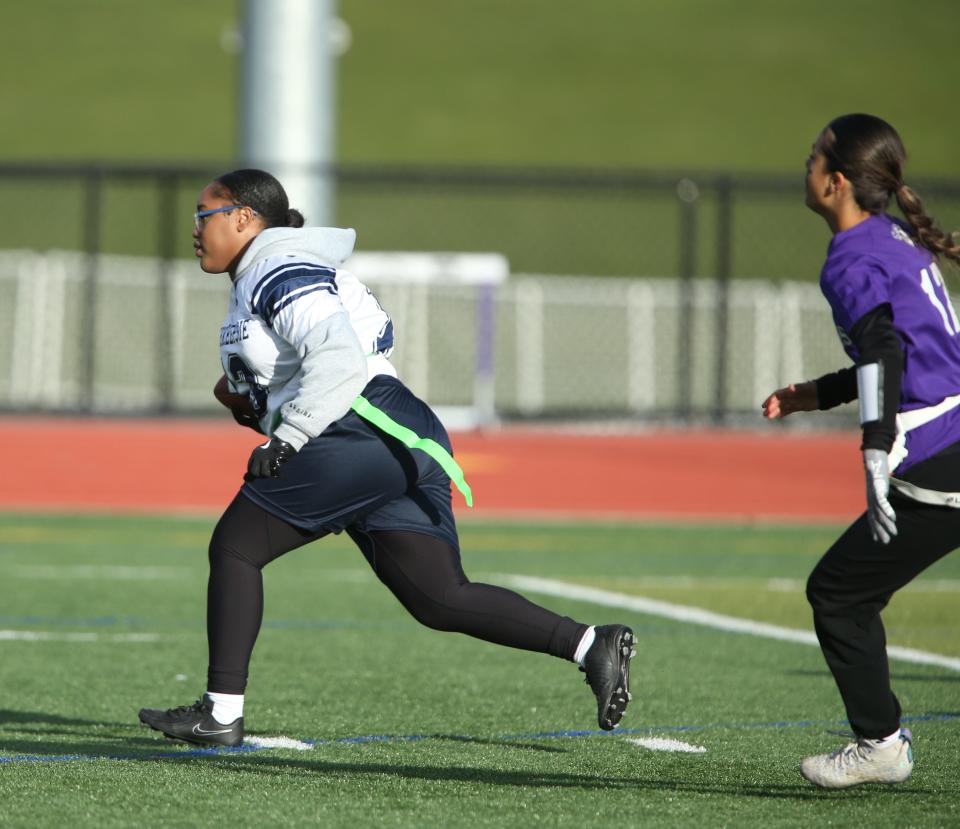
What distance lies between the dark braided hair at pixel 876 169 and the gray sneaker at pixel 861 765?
4.36 ft

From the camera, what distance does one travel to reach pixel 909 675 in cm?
702

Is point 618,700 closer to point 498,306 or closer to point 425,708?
point 425,708

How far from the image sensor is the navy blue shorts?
5012 millimetres

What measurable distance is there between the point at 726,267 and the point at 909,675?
8.63 meters

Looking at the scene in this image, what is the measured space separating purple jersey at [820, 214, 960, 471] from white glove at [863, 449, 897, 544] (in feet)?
0.70

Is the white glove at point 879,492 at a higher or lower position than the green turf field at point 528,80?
lower

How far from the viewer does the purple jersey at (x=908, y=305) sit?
442 cm

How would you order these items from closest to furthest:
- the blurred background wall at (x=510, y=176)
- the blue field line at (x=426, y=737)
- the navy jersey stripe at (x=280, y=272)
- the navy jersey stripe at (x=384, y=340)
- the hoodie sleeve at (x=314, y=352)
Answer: the hoodie sleeve at (x=314, y=352) < the navy jersey stripe at (x=280, y=272) < the navy jersey stripe at (x=384, y=340) < the blue field line at (x=426, y=737) < the blurred background wall at (x=510, y=176)

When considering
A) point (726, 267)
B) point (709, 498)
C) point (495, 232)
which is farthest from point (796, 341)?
point (495, 232)

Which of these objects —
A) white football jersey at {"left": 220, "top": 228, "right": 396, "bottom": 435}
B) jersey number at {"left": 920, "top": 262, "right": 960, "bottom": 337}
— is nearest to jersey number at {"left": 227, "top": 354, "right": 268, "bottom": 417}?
white football jersey at {"left": 220, "top": 228, "right": 396, "bottom": 435}

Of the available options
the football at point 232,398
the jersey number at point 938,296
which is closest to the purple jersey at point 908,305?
the jersey number at point 938,296

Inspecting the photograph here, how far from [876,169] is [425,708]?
8.74ft

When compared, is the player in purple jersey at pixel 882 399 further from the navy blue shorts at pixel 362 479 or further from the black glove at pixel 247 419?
the black glove at pixel 247 419

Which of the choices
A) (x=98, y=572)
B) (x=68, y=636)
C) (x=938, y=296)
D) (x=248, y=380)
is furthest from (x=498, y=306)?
(x=938, y=296)
